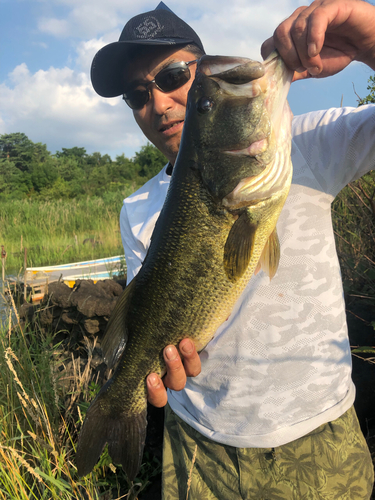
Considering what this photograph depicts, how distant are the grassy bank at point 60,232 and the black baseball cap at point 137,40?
29.4 ft

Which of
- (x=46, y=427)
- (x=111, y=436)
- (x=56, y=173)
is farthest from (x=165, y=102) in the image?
(x=56, y=173)

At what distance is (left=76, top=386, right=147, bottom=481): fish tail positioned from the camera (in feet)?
6.08

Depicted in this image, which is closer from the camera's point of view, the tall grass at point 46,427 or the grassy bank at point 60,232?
the tall grass at point 46,427

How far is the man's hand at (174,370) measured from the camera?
168 centimetres

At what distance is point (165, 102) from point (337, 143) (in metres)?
1.23

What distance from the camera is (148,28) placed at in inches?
98.7

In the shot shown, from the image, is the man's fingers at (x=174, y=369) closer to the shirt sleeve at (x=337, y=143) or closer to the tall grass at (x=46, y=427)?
the tall grass at (x=46, y=427)

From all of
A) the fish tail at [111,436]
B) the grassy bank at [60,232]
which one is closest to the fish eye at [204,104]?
the fish tail at [111,436]

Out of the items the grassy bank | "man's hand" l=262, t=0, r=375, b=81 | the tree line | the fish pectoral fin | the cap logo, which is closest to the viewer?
"man's hand" l=262, t=0, r=375, b=81

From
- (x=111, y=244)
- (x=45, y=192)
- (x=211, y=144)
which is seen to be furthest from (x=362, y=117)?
(x=45, y=192)

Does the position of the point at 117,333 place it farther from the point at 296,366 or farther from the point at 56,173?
the point at 56,173

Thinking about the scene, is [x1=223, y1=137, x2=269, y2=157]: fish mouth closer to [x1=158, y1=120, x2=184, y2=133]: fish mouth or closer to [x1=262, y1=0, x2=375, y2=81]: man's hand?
[x1=262, y1=0, x2=375, y2=81]: man's hand

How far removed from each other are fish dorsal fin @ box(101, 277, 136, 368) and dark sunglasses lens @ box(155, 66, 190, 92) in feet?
4.80

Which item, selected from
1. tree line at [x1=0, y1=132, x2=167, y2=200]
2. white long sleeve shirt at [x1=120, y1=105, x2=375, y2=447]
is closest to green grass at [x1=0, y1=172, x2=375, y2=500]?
white long sleeve shirt at [x1=120, y1=105, x2=375, y2=447]
